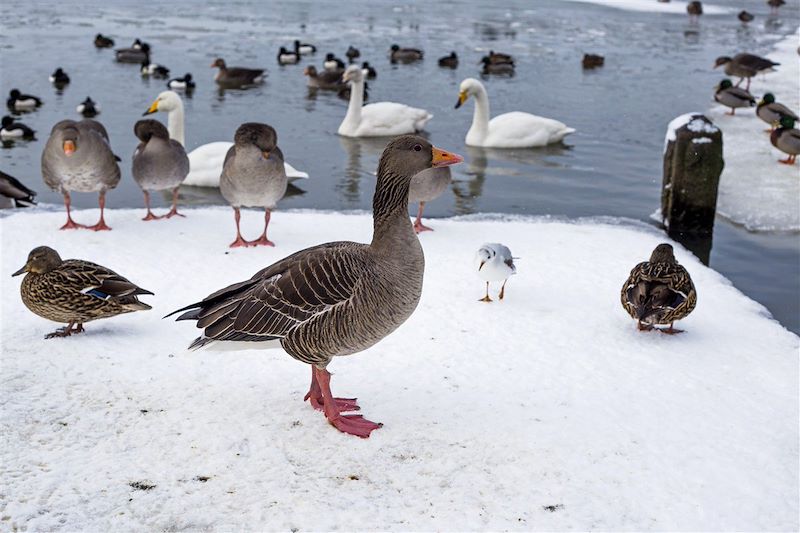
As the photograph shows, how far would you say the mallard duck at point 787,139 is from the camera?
13.5 meters

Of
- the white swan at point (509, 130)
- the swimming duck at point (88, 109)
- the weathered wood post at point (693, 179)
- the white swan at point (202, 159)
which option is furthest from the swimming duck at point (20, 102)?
the weathered wood post at point (693, 179)

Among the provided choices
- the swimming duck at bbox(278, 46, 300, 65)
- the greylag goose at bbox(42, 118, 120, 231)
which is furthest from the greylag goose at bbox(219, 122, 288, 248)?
the swimming duck at bbox(278, 46, 300, 65)

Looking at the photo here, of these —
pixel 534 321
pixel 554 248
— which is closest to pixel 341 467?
pixel 534 321

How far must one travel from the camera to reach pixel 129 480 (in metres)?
4.24

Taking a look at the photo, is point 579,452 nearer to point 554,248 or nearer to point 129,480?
point 129,480

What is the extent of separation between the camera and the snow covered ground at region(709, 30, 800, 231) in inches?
432

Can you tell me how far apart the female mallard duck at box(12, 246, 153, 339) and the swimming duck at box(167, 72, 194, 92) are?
1541 centimetres

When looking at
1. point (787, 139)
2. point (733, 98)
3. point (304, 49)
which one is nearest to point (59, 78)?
point (304, 49)

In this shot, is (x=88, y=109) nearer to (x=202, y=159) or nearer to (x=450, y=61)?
(x=202, y=159)

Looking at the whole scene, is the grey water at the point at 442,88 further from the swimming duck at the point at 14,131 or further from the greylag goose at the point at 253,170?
the greylag goose at the point at 253,170

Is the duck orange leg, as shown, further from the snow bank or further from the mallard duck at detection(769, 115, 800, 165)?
the snow bank

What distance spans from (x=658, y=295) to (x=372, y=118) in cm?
1069

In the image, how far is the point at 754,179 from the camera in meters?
12.7

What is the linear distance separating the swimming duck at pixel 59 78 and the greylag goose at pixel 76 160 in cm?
1235
